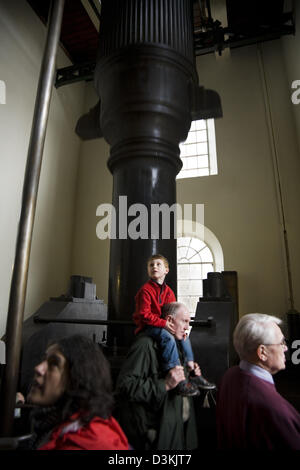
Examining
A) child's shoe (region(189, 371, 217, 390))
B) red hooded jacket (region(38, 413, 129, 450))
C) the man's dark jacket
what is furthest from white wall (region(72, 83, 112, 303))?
red hooded jacket (region(38, 413, 129, 450))

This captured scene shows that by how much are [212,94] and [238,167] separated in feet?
13.3

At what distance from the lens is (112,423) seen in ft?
3.39

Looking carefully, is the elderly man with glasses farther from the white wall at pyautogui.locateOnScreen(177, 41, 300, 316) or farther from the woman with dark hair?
the white wall at pyautogui.locateOnScreen(177, 41, 300, 316)

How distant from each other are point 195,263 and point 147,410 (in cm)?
586

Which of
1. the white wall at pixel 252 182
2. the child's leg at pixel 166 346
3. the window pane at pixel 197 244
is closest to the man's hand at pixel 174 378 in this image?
the child's leg at pixel 166 346

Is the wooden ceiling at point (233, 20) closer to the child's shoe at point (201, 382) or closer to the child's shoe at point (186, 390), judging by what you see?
the child's shoe at point (201, 382)

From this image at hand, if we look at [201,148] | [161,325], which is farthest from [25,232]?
[201,148]

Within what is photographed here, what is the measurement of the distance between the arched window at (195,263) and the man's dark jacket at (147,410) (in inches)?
220

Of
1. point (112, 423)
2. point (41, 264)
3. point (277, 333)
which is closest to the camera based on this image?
point (112, 423)

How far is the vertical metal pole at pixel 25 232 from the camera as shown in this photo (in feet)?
2.93

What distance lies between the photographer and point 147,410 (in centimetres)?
154

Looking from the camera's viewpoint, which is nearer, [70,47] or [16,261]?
[16,261]

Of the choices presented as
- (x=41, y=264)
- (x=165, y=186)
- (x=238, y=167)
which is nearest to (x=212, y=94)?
(x=165, y=186)
